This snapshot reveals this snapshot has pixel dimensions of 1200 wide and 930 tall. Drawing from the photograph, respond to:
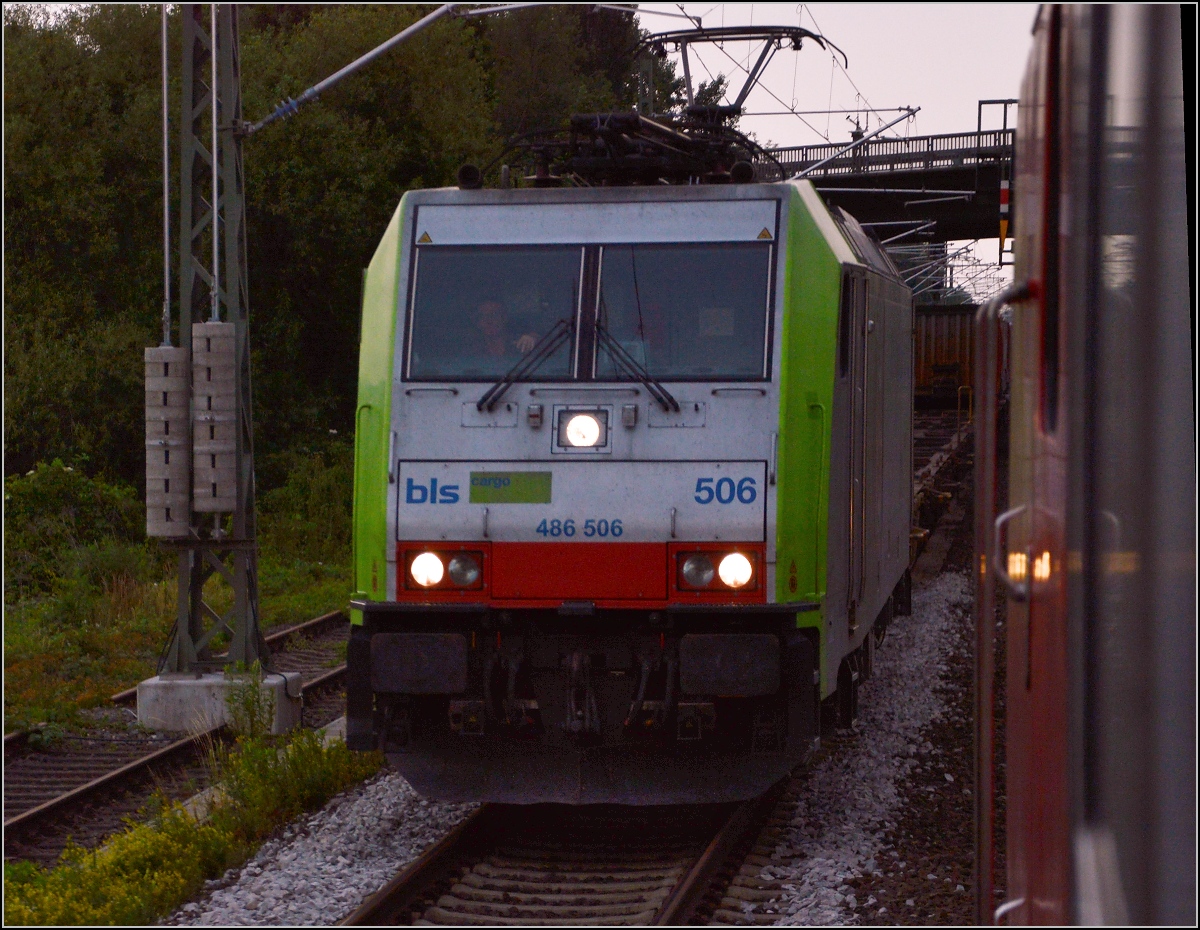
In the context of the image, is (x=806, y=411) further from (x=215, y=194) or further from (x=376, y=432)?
(x=215, y=194)

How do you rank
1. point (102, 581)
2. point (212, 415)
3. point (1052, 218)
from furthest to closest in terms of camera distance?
point (102, 581), point (212, 415), point (1052, 218)

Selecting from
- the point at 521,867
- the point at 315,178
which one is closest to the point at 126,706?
the point at 521,867

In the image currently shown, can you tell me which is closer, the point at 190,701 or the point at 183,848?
the point at 183,848

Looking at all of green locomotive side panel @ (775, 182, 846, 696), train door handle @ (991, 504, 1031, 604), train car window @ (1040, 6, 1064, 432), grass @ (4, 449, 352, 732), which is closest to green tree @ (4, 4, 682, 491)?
grass @ (4, 449, 352, 732)

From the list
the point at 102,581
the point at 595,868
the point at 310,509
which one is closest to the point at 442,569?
the point at 595,868

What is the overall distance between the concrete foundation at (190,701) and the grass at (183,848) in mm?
1766

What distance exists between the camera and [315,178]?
27.3 metres

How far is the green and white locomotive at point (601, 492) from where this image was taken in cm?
712

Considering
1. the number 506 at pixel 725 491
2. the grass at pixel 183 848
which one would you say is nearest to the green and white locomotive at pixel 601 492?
the number 506 at pixel 725 491

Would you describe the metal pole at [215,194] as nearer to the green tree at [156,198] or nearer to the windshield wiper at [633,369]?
the windshield wiper at [633,369]

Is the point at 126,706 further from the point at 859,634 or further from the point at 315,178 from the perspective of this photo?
the point at 315,178

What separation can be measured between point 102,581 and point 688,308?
38.6 ft

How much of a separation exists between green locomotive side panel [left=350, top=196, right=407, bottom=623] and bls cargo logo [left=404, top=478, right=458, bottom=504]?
114 millimetres

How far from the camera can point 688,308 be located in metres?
7.50
